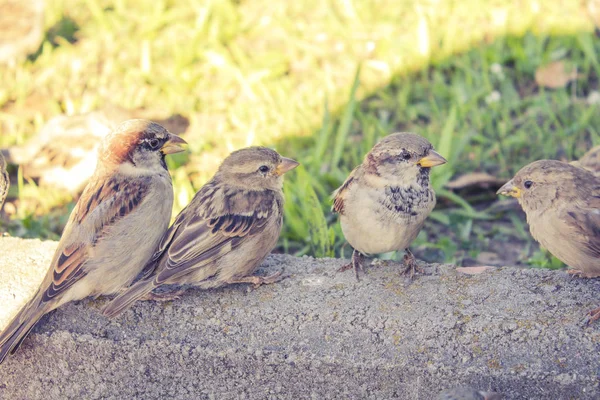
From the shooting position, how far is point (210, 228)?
12.5 ft

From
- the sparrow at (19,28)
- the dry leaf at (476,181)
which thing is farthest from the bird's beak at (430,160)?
the sparrow at (19,28)

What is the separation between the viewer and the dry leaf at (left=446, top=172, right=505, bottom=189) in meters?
5.38

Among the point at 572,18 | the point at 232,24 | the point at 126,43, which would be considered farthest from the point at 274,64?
the point at 572,18

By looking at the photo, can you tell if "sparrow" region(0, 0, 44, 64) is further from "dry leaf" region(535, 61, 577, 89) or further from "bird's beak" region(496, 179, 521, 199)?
"bird's beak" region(496, 179, 521, 199)

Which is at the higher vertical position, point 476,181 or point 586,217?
point 586,217

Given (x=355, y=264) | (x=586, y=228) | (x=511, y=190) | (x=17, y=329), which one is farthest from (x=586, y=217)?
(x=17, y=329)

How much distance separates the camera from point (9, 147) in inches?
235

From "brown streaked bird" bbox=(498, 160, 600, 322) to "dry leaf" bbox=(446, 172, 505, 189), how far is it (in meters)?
1.34

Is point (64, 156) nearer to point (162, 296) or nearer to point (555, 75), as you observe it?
point (162, 296)

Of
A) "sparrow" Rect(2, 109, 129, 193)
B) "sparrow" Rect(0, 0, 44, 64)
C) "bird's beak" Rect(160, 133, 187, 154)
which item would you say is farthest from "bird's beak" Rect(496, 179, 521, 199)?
"sparrow" Rect(0, 0, 44, 64)

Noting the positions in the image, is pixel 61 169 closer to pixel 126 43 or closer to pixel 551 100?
pixel 126 43

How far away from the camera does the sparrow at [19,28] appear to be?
23.9 feet

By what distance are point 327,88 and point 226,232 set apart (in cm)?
310

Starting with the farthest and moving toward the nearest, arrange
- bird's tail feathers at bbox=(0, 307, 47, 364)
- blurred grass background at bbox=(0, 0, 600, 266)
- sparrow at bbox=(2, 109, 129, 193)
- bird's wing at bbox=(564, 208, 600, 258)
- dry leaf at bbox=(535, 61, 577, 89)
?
1. dry leaf at bbox=(535, 61, 577, 89)
2. sparrow at bbox=(2, 109, 129, 193)
3. blurred grass background at bbox=(0, 0, 600, 266)
4. bird's wing at bbox=(564, 208, 600, 258)
5. bird's tail feathers at bbox=(0, 307, 47, 364)
